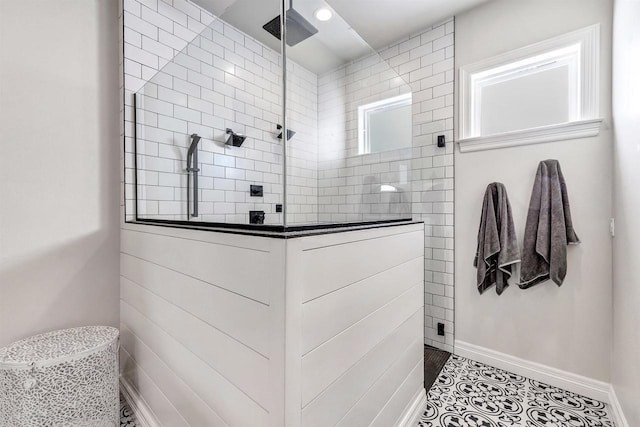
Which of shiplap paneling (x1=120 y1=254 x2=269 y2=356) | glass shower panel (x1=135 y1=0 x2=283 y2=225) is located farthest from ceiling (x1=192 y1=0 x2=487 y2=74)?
shiplap paneling (x1=120 y1=254 x2=269 y2=356)

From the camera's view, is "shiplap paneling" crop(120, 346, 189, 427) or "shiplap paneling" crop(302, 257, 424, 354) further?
"shiplap paneling" crop(120, 346, 189, 427)

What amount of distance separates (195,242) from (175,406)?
0.79m

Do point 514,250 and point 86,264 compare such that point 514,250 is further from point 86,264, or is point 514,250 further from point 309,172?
point 86,264

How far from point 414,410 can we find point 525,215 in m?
1.50

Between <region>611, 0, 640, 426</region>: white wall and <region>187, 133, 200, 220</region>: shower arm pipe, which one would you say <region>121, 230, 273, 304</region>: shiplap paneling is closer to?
<region>187, 133, 200, 220</region>: shower arm pipe

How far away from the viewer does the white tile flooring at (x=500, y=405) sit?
5.26ft

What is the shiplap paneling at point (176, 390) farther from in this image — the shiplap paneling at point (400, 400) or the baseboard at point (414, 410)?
the baseboard at point (414, 410)

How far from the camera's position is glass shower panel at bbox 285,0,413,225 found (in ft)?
4.84

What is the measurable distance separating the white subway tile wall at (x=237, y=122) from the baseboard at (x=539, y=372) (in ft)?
4.40

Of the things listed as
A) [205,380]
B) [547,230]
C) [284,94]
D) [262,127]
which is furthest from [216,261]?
[547,230]

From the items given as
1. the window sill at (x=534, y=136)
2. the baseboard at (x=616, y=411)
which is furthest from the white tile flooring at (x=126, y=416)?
the window sill at (x=534, y=136)

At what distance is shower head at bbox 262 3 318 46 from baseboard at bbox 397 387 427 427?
6.13 feet

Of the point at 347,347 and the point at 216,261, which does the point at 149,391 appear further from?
the point at 347,347

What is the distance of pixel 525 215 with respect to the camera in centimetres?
203
